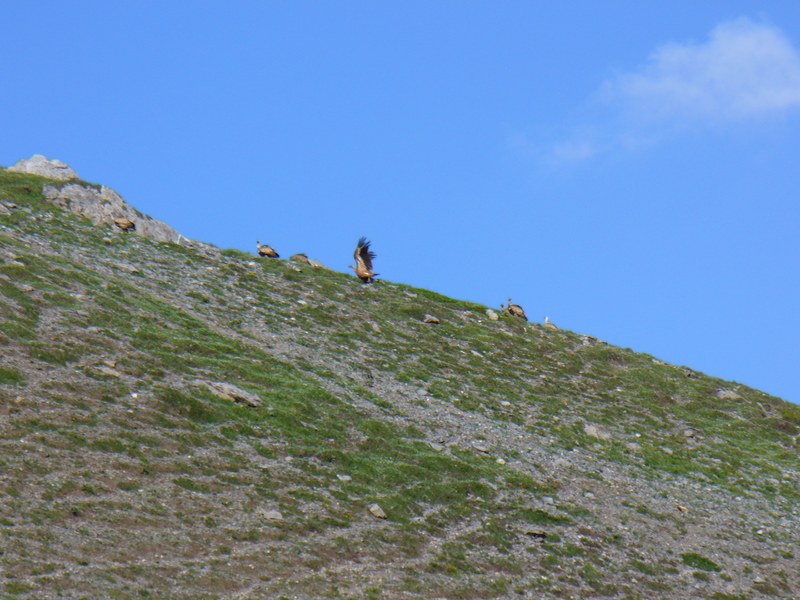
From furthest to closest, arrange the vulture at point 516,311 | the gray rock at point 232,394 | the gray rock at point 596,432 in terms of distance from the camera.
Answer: the vulture at point 516,311
the gray rock at point 596,432
the gray rock at point 232,394

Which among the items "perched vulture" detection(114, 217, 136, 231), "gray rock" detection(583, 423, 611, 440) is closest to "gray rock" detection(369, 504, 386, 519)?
"gray rock" detection(583, 423, 611, 440)

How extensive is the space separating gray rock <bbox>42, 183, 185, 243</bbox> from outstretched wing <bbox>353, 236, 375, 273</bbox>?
1221cm

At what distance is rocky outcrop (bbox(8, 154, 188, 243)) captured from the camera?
66.4 meters

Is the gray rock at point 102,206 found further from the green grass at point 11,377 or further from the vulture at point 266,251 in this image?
the green grass at point 11,377

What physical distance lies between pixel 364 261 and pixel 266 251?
22.6 feet

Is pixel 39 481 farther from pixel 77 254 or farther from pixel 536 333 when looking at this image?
pixel 536 333

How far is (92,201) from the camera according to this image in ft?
221

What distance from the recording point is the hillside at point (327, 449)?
28906mm

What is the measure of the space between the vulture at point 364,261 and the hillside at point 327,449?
4.71 m

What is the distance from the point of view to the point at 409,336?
60.1 m

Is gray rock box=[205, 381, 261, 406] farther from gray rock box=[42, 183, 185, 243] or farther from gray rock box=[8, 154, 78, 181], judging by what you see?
gray rock box=[8, 154, 78, 181]

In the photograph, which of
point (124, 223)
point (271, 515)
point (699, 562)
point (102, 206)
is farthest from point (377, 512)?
point (102, 206)

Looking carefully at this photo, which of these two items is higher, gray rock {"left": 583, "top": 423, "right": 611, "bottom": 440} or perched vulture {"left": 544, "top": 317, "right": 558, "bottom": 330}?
perched vulture {"left": 544, "top": 317, "right": 558, "bottom": 330}

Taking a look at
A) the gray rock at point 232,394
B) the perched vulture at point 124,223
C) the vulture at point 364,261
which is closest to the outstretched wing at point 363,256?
the vulture at point 364,261
